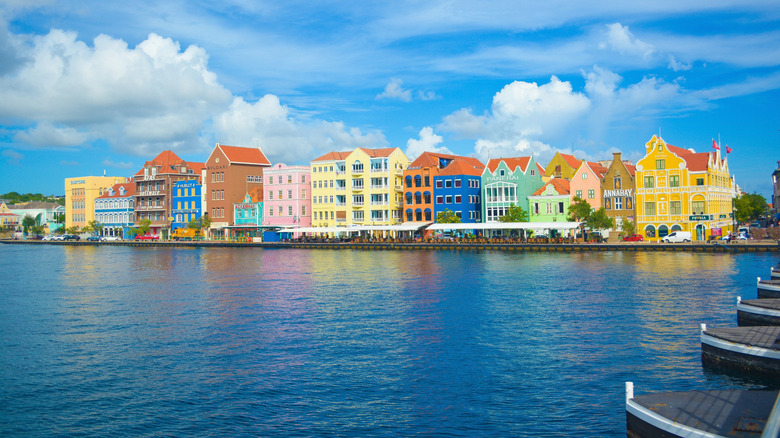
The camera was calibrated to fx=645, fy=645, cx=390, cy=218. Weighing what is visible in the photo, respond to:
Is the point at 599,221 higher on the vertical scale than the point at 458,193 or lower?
lower

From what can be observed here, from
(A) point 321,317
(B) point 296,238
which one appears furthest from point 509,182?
(A) point 321,317

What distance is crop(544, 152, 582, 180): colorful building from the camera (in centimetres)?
10469

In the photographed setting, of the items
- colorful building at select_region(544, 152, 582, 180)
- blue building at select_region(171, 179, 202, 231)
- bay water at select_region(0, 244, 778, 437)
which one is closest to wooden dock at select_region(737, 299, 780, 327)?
bay water at select_region(0, 244, 778, 437)

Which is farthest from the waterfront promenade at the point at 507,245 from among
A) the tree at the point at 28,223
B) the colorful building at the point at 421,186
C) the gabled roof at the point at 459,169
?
the tree at the point at 28,223

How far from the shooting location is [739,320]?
2622cm

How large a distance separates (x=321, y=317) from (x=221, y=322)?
4.86 metres

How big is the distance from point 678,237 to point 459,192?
30721 millimetres

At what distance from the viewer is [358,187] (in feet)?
339

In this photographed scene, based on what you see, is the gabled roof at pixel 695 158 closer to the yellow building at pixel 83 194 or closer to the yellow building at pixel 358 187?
the yellow building at pixel 358 187

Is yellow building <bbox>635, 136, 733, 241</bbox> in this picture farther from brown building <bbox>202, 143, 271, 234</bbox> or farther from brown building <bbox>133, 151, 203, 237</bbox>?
brown building <bbox>133, 151, 203, 237</bbox>

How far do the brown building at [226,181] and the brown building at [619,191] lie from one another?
62.9m

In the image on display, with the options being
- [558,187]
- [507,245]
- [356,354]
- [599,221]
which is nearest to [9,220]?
[507,245]

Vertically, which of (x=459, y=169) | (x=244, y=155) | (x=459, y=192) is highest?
(x=244, y=155)

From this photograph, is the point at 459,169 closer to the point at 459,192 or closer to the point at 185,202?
the point at 459,192
